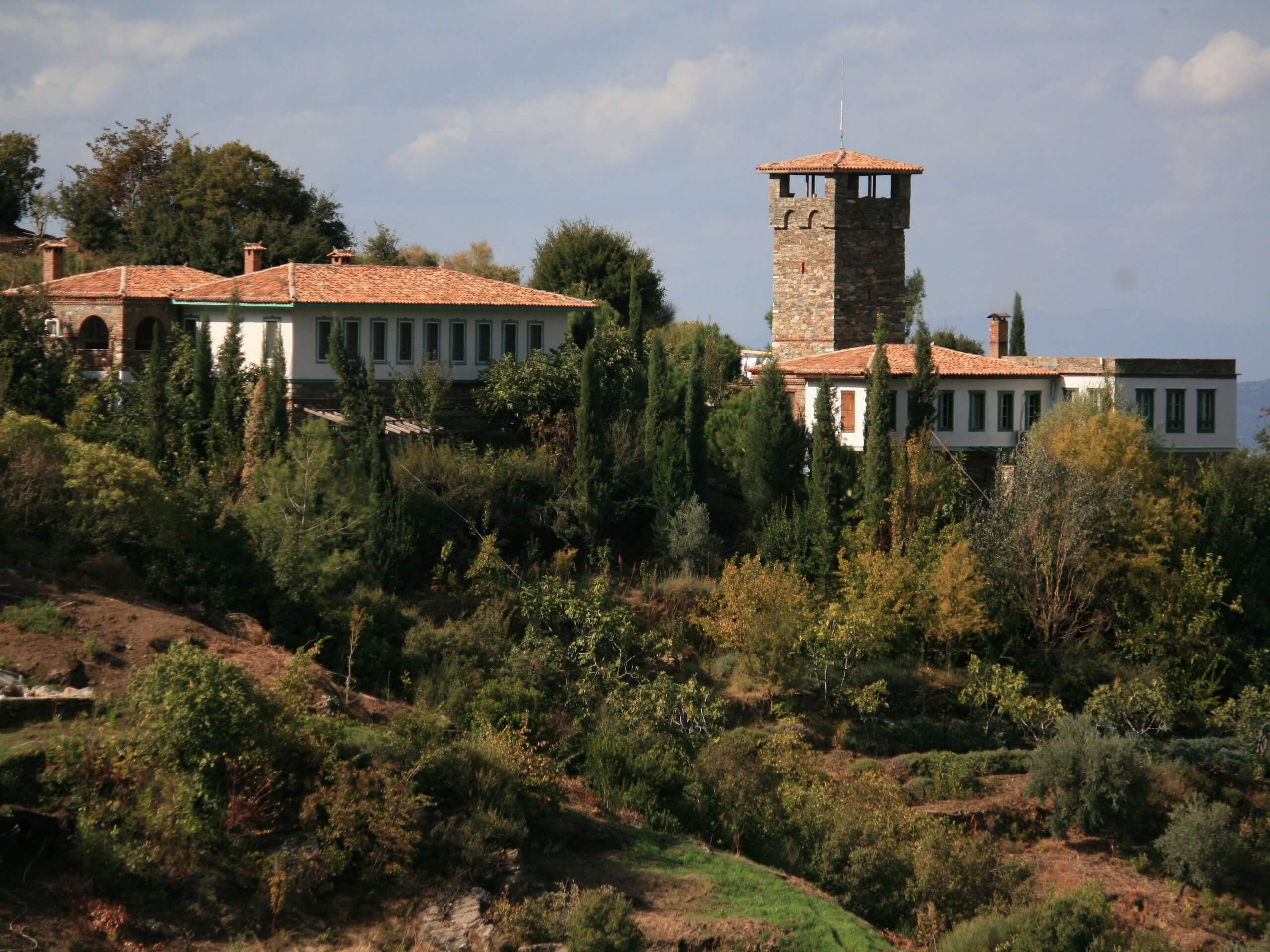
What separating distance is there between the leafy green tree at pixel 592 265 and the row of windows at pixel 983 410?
16891 mm

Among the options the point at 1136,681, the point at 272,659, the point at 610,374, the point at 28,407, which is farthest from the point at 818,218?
the point at 272,659

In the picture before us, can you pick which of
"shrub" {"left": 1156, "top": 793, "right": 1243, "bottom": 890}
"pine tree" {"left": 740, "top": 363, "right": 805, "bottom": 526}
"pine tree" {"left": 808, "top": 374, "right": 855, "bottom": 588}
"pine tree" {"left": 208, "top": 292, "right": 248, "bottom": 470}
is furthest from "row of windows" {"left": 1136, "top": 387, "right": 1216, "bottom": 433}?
"pine tree" {"left": 208, "top": 292, "right": 248, "bottom": 470}

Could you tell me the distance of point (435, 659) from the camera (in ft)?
91.9

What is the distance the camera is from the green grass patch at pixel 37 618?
22656 millimetres

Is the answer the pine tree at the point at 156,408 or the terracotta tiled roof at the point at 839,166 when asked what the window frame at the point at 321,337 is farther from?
the terracotta tiled roof at the point at 839,166

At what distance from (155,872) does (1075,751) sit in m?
18.6

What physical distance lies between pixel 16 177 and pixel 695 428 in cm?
3296

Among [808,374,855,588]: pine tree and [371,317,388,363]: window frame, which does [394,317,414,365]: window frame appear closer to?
[371,317,388,363]: window frame

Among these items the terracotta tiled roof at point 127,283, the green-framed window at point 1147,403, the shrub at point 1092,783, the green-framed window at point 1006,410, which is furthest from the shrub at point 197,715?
the green-framed window at point 1147,403

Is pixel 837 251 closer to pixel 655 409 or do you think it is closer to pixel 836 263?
pixel 836 263

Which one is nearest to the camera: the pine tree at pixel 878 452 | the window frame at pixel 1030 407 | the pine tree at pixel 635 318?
the pine tree at pixel 878 452

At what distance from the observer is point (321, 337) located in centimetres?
3781

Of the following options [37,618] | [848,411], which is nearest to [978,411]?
A: [848,411]

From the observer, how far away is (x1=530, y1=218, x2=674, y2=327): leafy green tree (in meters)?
54.8
